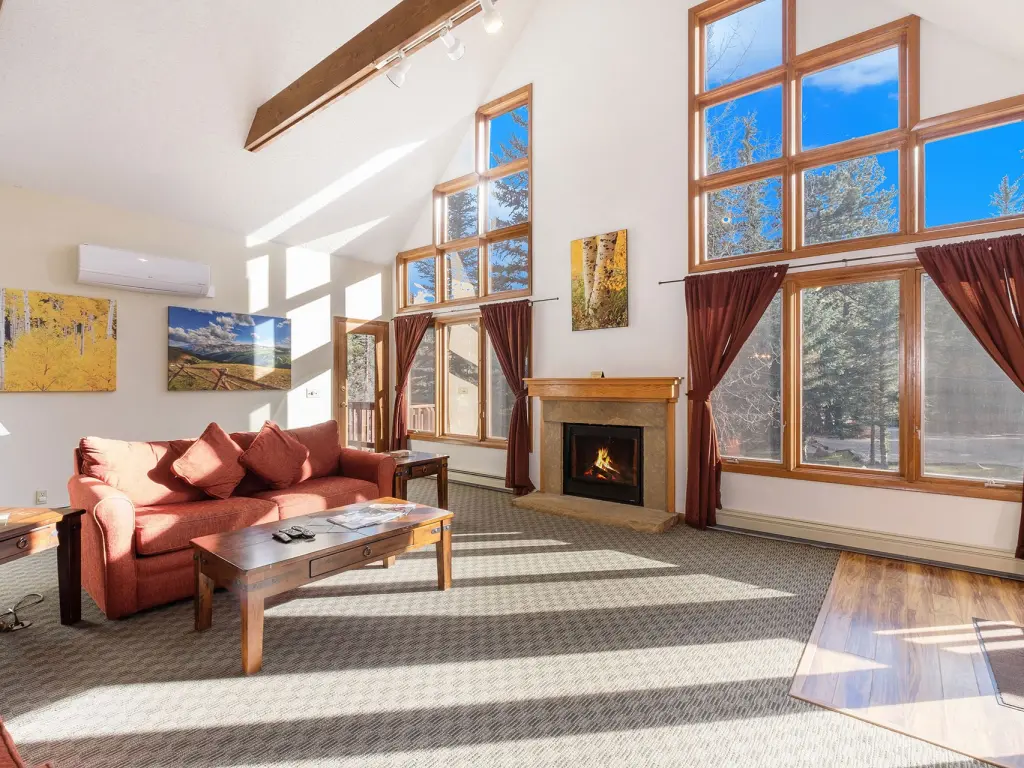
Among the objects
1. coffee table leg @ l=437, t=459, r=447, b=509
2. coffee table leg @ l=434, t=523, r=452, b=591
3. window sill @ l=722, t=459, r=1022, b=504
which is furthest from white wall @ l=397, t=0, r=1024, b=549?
coffee table leg @ l=434, t=523, r=452, b=591

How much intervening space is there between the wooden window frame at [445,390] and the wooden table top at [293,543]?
335 cm

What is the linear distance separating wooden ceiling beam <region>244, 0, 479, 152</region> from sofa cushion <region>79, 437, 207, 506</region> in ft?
9.67

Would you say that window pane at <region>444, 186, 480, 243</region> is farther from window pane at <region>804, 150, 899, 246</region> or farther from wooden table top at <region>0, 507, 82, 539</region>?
wooden table top at <region>0, 507, 82, 539</region>

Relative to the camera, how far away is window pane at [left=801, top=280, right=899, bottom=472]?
4020 millimetres

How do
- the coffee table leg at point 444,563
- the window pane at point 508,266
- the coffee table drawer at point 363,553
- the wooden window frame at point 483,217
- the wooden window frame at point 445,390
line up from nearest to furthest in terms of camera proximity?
the coffee table drawer at point 363,553 < the coffee table leg at point 444,563 < the wooden window frame at point 483,217 < the window pane at point 508,266 < the wooden window frame at point 445,390

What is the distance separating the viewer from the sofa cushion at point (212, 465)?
11.6ft

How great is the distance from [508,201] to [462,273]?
108cm

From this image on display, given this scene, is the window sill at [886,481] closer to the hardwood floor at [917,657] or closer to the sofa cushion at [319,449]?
the hardwood floor at [917,657]

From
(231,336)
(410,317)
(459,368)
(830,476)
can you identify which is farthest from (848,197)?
(231,336)

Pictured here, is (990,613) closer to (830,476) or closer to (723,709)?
(830,476)

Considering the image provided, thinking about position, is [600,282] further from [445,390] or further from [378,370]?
[378,370]

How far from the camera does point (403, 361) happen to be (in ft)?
24.4

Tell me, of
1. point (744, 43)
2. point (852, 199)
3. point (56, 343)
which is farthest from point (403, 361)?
point (852, 199)

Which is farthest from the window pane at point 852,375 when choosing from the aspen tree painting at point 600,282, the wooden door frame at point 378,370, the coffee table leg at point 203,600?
the wooden door frame at point 378,370
